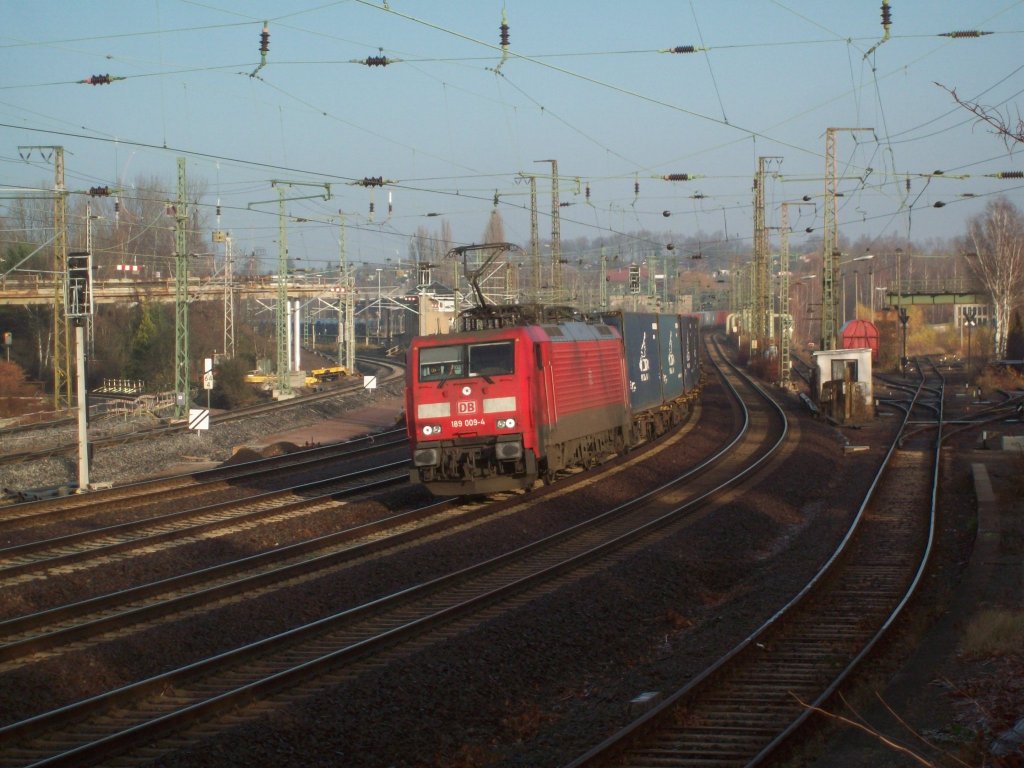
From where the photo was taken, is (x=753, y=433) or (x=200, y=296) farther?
(x=200, y=296)

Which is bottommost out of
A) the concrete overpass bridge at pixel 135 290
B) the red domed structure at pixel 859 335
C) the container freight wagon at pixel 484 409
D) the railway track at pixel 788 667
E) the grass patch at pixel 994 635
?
the railway track at pixel 788 667

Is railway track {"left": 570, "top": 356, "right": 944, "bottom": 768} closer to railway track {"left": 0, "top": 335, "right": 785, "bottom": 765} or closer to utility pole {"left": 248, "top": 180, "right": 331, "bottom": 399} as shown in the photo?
railway track {"left": 0, "top": 335, "right": 785, "bottom": 765}

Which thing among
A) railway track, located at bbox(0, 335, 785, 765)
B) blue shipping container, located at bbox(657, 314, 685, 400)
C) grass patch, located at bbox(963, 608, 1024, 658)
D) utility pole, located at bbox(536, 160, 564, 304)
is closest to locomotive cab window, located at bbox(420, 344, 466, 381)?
railway track, located at bbox(0, 335, 785, 765)

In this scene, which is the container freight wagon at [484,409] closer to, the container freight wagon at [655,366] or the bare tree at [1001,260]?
the container freight wagon at [655,366]

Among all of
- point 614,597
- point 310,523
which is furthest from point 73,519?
point 614,597

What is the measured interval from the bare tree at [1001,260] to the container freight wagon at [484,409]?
47183mm

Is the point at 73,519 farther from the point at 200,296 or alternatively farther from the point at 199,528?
the point at 200,296

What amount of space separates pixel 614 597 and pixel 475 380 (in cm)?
618

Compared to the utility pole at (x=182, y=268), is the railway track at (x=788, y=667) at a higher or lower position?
lower

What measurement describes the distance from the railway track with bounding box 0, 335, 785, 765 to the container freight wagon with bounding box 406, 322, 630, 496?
75.6 inches

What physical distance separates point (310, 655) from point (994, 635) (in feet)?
18.2

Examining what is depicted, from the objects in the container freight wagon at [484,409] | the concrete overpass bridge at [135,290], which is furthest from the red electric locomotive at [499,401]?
the concrete overpass bridge at [135,290]

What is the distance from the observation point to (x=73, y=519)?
15.6 metres

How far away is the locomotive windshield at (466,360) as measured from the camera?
16031 millimetres
